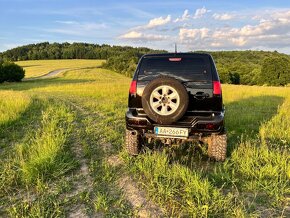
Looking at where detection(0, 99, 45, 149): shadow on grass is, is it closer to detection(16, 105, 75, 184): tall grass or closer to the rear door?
detection(16, 105, 75, 184): tall grass

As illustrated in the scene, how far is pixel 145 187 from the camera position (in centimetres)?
439

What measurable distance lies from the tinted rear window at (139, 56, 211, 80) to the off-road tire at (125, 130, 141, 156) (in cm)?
114

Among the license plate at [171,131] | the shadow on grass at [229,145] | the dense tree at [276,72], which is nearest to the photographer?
the license plate at [171,131]

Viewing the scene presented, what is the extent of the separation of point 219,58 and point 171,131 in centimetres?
8308

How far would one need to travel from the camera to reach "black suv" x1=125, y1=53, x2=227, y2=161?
16.6 feet

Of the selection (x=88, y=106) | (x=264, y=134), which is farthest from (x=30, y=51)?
(x=264, y=134)

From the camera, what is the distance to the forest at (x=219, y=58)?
59.4 meters

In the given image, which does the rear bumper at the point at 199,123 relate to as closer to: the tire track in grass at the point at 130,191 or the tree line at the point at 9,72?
the tire track in grass at the point at 130,191

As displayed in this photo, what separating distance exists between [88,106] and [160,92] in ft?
25.6

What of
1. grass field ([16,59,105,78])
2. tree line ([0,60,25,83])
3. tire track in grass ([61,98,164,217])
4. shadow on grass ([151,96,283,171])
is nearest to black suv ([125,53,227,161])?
shadow on grass ([151,96,283,171])

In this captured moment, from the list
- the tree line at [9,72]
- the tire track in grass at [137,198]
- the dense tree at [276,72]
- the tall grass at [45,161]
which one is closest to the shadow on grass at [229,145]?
the tire track in grass at [137,198]

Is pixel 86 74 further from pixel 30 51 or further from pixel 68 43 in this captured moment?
pixel 68 43

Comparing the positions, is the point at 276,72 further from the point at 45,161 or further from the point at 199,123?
the point at 45,161

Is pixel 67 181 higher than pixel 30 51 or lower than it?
lower
